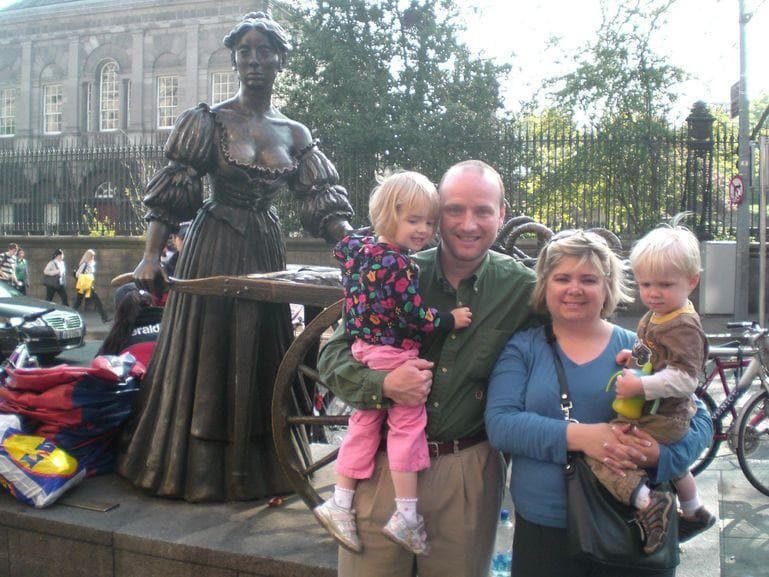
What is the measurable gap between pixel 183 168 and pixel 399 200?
5.63 ft

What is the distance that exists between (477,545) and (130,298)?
4.70 metres

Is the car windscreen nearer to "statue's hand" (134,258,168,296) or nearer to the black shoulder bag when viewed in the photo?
"statue's hand" (134,258,168,296)

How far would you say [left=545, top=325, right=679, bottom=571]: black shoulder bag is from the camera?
72.4 inches

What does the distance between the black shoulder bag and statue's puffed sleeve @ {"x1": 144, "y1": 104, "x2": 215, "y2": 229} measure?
2.28 m

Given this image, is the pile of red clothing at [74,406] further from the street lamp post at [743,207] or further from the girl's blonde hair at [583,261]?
the street lamp post at [743,207]

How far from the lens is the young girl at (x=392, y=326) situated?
A: 6.86 feet

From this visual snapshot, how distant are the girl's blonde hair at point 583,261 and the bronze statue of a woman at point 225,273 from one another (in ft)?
5.87

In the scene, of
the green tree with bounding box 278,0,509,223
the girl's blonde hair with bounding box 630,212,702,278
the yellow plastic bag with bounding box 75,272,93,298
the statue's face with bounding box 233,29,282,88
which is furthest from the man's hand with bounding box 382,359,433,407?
the yellow plastic bag with bounding box 75,272,93,298

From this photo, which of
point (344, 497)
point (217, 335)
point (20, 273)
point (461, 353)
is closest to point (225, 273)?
point (217, 335)

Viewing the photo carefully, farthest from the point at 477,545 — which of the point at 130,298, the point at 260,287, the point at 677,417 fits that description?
the point at 130,298

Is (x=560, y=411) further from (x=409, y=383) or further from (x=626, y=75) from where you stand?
(x=626, y=75)

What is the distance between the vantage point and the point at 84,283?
16203 millimetres

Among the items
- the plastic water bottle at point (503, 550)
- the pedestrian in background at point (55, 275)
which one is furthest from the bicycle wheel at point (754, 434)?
the pedestrian in background at point (55, 275)

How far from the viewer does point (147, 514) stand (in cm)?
342
